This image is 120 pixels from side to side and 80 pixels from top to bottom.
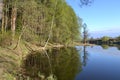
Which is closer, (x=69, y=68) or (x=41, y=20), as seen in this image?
(x=69, y=68)

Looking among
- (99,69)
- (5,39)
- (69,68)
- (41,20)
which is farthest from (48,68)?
(41,20)

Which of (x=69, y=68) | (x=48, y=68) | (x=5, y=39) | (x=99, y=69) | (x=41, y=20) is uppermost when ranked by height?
(x=41, y=20)

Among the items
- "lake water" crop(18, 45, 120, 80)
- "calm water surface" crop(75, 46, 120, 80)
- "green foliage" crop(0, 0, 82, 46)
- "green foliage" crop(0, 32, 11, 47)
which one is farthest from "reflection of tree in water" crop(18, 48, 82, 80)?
"green foliage" crop(0, 0, 82, 46)

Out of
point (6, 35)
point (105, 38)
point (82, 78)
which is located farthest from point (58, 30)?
point (105, 38)

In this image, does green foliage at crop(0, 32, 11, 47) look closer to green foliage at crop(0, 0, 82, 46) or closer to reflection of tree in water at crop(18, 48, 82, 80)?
reflection of tree in water at crop(18, 48, 82, 80)

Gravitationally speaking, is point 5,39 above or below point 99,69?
above

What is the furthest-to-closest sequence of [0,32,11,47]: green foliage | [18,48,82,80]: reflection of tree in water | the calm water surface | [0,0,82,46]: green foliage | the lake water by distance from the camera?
1. [0,0,82,46]: green foliage
2. [0,32,11,47]: green foliage
3. the calm water surface
4. the lake water
5. [18,48,82,80]: reflection of tree in water

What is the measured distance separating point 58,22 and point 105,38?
94424 mm

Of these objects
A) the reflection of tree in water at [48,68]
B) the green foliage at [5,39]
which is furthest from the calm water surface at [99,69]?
the green foliage at [5,39]

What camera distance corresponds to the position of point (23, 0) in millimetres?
30734

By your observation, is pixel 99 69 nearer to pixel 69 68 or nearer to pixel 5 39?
pixel 69 68

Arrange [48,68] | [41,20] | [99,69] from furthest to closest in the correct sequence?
[41,20] → [99,69] → [48,68]

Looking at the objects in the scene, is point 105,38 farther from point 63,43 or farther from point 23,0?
point 23,0

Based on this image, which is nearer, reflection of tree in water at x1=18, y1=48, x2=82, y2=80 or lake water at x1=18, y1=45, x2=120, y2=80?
reflection of tree in water at x1=18, y1=48, x2=82, y2=80
